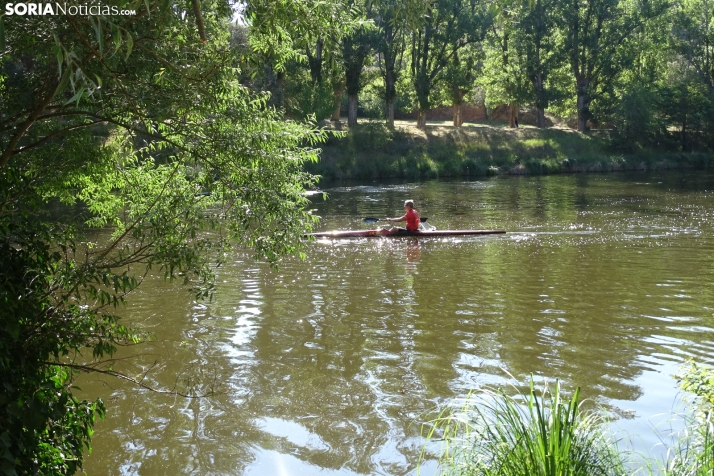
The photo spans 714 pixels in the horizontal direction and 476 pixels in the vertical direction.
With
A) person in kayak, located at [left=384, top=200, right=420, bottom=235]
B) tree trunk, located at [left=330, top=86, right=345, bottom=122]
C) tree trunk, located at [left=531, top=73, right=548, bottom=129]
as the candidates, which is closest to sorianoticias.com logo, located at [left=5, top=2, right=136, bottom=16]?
person in kayak, located at [left=384, top=200, right=420, bottom=235]

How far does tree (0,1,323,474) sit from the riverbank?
29402mm

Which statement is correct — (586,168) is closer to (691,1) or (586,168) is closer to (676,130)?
(676,130)

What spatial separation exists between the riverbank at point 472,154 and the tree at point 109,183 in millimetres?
29402

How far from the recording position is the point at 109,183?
21.7 feet

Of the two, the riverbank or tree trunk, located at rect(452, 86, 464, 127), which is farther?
tree trunk, located at rect(452, 86, 464, 127)

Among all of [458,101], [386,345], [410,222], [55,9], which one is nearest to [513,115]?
[458,101]

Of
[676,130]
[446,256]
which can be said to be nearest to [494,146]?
[676,130]

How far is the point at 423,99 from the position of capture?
4262cm

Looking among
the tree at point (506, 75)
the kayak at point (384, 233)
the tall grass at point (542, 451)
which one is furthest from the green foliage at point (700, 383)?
the tree at point (506, 75)

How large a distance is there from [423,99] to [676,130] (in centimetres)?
1642

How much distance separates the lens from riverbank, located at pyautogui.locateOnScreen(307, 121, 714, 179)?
3762 centimetres

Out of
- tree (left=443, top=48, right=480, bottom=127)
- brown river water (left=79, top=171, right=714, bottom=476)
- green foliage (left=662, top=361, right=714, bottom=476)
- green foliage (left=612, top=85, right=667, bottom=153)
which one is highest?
tree (left=443, top=48, right=480, bottom=127)

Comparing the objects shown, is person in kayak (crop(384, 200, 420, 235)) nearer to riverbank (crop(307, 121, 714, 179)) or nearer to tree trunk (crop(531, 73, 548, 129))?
riverbank (crop(307, 121, 714, 179))

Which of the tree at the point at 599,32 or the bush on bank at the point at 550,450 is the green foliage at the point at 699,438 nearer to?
the bush on bank at the point at 550,450
